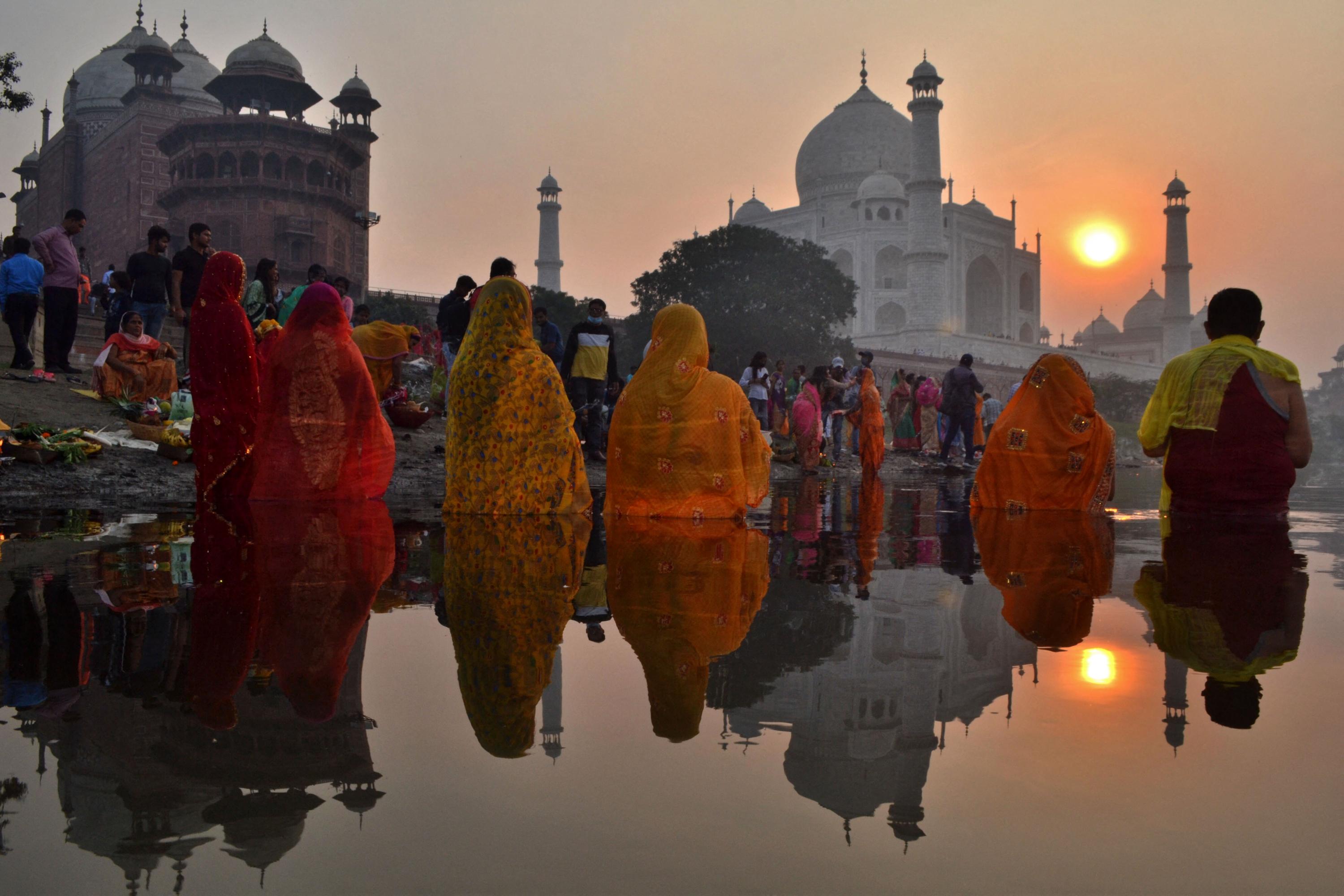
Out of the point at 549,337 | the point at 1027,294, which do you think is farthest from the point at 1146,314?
the point at 549,337

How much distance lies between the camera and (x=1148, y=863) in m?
1.16

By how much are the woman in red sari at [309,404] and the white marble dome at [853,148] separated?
145 ft

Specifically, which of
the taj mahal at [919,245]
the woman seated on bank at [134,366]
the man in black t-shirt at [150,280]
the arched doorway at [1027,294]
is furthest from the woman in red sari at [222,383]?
the arched doorway at [1027,294]

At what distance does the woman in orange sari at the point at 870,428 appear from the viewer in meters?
11.3

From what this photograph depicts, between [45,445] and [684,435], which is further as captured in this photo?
[45,445]

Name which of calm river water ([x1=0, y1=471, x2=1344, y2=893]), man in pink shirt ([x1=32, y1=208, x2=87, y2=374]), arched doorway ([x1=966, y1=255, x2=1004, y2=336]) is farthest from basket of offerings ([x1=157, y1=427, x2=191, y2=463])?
arched doorway ([x1=966, y1=255, x2=1004, y2=336])

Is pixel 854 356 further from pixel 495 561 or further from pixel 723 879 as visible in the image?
pixel 723 879

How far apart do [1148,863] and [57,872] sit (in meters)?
1.12

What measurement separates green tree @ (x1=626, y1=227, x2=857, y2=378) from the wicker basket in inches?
824

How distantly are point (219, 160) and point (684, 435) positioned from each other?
27.3 metres

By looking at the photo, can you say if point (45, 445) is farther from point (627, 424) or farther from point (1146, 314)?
point (1146, 314)

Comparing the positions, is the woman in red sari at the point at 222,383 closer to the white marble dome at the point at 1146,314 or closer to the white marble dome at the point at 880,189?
the white marble dome at the point at 880,189

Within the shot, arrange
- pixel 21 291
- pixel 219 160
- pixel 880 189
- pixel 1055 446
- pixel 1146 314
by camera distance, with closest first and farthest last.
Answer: pixel 1055 446
pixel 21 291
pixel 219 160
pixel 880 189
pixel 1146 314

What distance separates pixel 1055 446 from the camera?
5.75 m
